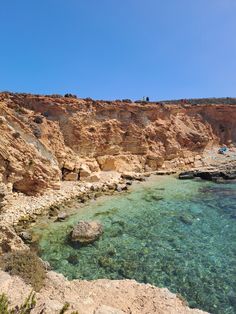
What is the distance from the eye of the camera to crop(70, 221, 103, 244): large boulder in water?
50.9ft

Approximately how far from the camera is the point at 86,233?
1574 cm

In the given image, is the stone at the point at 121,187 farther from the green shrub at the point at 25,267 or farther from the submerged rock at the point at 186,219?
the green shrub at the point at 25,267

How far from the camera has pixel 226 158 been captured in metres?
42.9

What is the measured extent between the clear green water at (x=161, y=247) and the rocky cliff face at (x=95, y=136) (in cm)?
610

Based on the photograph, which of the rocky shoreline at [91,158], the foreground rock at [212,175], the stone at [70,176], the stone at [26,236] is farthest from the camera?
the foreground rock at [212,175]

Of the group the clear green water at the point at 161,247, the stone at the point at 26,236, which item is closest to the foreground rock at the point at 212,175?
the clear green water at the point at 161,247

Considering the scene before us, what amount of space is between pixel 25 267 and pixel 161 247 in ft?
23.9

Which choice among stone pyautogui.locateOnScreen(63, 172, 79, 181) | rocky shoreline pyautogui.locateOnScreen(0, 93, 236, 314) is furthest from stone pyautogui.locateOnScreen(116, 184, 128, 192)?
stone pyautogui.locateOnScreen(63, 172, 79, 181)

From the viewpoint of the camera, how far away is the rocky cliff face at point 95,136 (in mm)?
23922

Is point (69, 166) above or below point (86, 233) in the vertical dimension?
above

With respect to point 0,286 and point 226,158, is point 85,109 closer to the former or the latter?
point 226,158

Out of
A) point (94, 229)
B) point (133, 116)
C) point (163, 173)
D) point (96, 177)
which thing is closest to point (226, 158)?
point (163, 173)

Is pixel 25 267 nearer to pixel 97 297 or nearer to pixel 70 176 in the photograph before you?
pixel 97 297

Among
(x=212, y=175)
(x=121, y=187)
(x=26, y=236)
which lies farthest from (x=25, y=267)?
(x=212, y=175)
